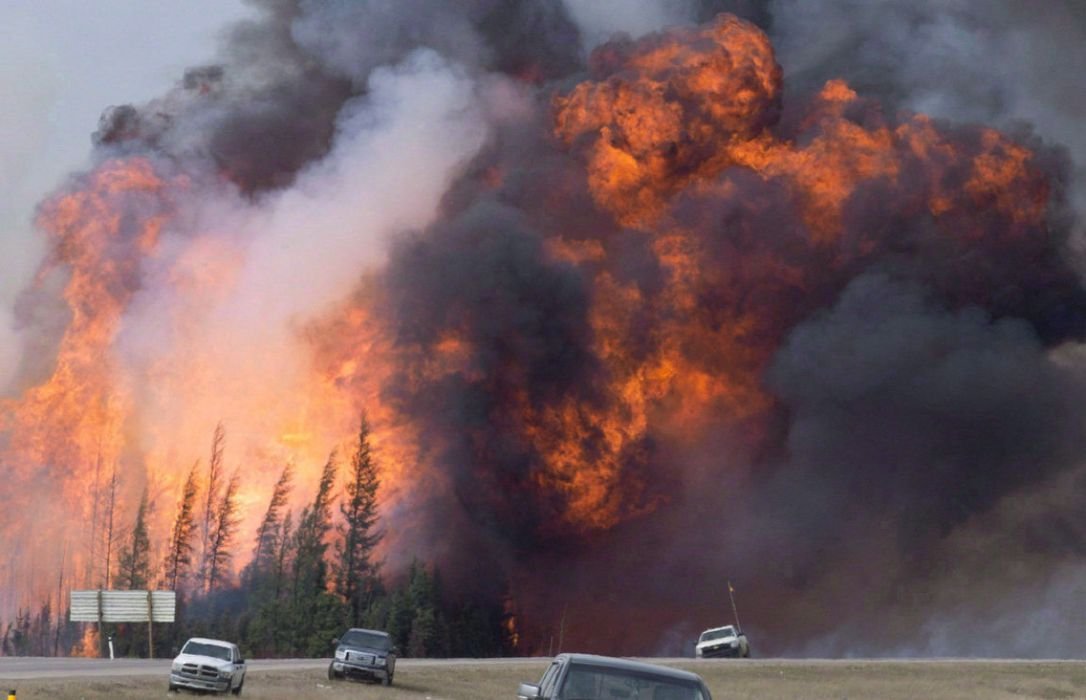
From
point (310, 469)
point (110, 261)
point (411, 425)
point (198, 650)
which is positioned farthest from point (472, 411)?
point (198, 650)

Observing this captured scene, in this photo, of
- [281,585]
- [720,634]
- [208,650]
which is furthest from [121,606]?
[720,634]

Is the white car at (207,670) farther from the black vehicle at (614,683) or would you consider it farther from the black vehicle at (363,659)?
the black vehicle at (614,683)

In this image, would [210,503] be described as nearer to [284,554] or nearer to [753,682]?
[284,554]

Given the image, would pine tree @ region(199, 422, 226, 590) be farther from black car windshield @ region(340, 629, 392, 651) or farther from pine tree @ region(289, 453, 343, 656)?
black car windshield @ region(340, 629, 392, 651)

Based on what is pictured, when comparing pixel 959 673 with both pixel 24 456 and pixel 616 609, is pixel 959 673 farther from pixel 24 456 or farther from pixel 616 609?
pixel 24 456

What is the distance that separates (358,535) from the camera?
122 m

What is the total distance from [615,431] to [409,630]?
2123 centimetres

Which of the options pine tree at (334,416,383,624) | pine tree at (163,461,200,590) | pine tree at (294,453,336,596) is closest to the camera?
pine tree at (163,461,200,590)

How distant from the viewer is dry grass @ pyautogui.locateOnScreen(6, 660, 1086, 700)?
61.7m

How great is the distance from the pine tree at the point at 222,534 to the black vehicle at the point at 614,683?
87.6 metres

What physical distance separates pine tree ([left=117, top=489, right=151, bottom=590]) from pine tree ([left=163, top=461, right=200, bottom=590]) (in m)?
1.54

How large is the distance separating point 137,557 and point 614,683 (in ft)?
296

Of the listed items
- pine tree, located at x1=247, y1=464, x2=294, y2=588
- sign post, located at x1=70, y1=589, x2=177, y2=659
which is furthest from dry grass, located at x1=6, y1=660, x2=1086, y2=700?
pine tree, located at x1=247, y1=464, x2=294, y2=588

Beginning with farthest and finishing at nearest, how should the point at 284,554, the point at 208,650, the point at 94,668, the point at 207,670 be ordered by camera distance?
the point at 284,554
the point at 94,668
the point at 208,650
the point at 207,670
